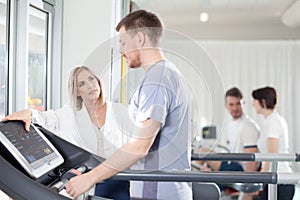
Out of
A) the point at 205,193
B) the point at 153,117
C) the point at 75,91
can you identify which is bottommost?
the point at 205,193

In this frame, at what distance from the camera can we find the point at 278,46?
6.85 meters

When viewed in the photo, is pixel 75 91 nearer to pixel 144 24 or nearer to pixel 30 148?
pixel 144 24

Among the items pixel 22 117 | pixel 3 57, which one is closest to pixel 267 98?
pixel 3 57

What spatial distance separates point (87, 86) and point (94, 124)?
0.77 feet

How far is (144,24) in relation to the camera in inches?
68.3

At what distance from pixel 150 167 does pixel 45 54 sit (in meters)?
1.35

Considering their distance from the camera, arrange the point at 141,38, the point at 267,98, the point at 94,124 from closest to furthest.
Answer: the point at 141,38 < the point at 94,124 < the point at 267,98

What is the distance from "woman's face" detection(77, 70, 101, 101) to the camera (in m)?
2.22

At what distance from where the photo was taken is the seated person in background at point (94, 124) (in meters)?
2.12

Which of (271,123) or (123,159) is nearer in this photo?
(123,159)

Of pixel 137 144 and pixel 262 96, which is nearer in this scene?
pixel 137 144

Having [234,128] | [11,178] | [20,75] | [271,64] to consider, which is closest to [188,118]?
[11,178]

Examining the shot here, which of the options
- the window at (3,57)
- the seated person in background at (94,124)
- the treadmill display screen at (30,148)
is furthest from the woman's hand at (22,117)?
the window at (3,57)

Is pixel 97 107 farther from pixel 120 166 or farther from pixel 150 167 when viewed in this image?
pixel 120 166
